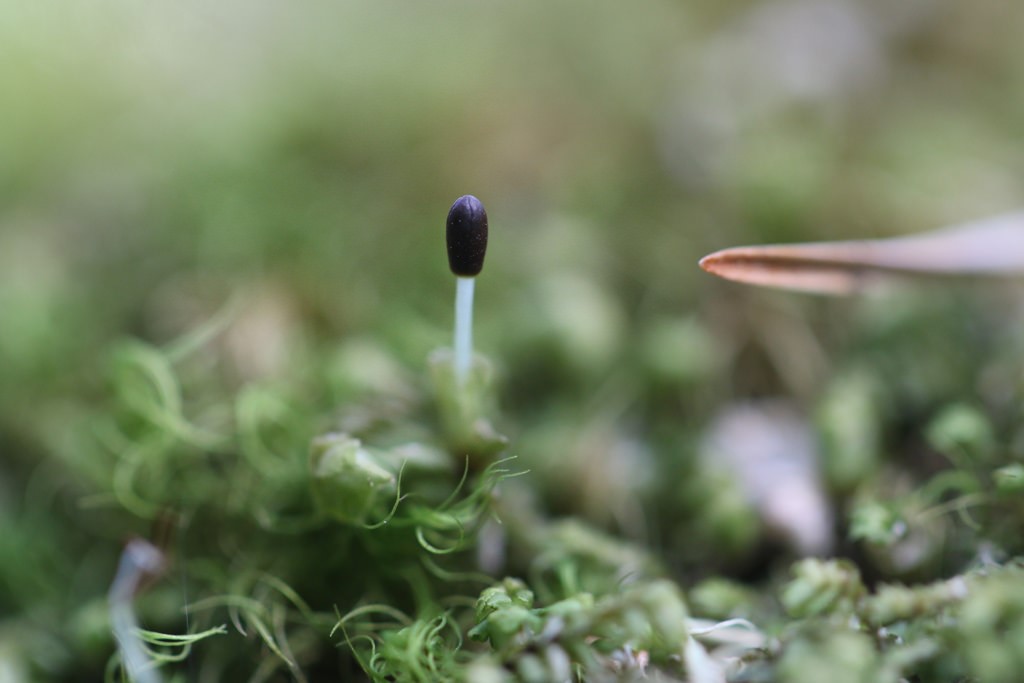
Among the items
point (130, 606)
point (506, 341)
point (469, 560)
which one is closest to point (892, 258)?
point (506, 341)

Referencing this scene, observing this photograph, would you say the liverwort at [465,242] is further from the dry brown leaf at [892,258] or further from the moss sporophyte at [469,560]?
the dry brown leaf at [892,258]

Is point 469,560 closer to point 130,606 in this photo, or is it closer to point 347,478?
point 347,478

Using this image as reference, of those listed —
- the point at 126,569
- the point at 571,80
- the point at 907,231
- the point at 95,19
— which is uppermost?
the point at 95,19

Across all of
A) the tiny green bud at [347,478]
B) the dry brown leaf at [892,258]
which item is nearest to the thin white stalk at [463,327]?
the tiny green bud at [347,478]

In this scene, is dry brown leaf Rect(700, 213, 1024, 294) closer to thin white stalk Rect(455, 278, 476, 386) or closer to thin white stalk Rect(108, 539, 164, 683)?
thin white stalk Rect(455, 278, 476, 386)

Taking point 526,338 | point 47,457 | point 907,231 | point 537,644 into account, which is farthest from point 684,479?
point 47,457

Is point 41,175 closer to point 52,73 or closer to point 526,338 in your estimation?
point 52,73
